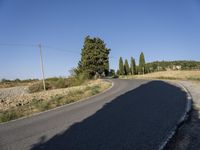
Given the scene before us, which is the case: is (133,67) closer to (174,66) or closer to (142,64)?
(142,64)

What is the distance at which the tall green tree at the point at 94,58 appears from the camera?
63.6 metres

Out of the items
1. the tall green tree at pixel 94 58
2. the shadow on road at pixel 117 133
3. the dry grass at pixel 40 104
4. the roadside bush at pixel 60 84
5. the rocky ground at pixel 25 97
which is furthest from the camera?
the tall green tree at pixel 94 58

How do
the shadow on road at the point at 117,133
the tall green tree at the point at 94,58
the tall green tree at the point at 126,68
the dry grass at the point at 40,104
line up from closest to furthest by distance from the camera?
the shadow on road at the point at 117,133, the dry grass at the point at 40,104, the tall green tree at the point at 94,58, the tall green tree at the point at 126,68

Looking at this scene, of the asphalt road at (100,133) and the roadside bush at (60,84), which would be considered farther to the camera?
the roadside bush at (60,84)

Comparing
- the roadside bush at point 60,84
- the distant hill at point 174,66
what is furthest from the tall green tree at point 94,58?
the distant hill at point 174,66

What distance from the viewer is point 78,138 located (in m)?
7.09

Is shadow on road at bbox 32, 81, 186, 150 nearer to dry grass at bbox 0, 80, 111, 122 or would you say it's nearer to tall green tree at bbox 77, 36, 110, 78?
dry grass at bbox 0, 80, 111, 122

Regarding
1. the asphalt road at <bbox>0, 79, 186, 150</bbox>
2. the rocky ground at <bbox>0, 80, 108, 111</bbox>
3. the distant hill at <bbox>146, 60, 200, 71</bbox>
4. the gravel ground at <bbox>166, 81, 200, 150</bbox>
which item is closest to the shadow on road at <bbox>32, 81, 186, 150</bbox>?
the asphalt road at <bbox>0, 79, 186, 150</bbox>

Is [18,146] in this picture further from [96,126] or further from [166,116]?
[166,116]

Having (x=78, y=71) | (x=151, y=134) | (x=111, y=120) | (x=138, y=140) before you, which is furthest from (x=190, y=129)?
(x=78, y=71)

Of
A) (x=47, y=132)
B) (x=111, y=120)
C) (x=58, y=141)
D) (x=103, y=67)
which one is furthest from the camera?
(x=103, y=67)

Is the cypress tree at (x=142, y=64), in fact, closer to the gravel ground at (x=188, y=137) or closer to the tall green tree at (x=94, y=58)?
the tall green tree at (x=94, y=58)

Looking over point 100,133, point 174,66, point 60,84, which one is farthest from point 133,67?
point 100,133

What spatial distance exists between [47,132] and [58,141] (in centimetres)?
136
